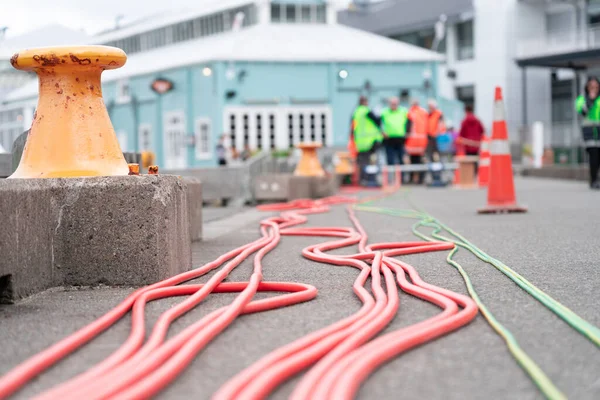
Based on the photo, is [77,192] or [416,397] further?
[77,192]

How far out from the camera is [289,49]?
123 ft

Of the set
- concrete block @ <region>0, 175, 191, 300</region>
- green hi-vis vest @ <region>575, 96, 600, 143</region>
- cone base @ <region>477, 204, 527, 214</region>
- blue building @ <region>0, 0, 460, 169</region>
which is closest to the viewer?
concrete block @ <region>0, 175, 191, 300</region>

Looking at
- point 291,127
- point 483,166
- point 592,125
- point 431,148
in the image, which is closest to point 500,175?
point 592,125

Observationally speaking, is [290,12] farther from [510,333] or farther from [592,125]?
[510,333]

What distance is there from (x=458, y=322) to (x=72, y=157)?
2.49m

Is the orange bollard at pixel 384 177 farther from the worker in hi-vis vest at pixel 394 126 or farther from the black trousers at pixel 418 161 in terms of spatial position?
the black trousers at pixel 418 161

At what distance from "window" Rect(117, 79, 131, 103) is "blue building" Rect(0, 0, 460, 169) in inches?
10.6

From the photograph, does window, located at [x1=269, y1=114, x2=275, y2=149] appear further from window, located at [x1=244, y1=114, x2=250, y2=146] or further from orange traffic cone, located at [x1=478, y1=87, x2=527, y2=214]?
orange traffic cone, located at [x1=478, y1=87, x2=527, y2=214]

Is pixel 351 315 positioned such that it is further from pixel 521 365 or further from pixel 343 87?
pixel 343 87

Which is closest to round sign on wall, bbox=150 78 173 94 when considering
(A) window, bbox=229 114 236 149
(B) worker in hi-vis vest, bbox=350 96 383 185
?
(A) window, bbox=229 114 236 149

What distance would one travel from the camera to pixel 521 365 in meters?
2.97

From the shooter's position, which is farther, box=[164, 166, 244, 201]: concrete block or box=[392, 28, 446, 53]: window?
box=[392, 28, 446, 53]: window

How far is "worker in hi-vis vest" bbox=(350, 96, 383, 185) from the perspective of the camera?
20.9 metres

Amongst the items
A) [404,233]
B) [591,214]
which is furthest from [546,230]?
[591,214]
